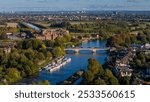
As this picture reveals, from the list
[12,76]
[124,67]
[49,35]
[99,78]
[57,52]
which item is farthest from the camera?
[49,35]

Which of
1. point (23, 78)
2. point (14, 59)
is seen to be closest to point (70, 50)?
point (14, 59)

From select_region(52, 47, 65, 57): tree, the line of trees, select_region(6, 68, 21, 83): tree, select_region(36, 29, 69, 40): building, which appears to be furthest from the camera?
select_region(36, 29, 69, 40): building

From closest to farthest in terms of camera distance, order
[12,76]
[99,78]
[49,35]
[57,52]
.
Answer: [99,78] < [12,76] < [57,52] < [49,35]

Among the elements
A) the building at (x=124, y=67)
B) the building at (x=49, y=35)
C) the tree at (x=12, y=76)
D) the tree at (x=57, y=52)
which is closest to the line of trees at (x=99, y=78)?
the building at (x=124, y=67)

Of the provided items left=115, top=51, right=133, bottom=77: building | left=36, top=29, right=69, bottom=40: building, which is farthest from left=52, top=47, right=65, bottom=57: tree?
left=36, top=29, right=69, bottom=40: building

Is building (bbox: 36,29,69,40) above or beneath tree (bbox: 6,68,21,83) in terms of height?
beneath

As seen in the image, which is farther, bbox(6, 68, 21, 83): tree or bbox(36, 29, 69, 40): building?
bbox(36, 29, 69, 40): building

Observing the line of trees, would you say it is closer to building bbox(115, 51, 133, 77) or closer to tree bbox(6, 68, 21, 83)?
building bbox(115, 51, 133, 77)

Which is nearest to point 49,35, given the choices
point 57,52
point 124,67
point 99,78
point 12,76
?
point 57,52

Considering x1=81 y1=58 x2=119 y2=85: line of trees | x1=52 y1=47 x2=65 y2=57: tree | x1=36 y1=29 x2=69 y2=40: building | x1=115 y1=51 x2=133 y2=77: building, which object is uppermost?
x1=81 y1=58 x2=119 y2=85: line of trees

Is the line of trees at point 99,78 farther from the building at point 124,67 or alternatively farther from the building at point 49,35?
the building at point 49,35

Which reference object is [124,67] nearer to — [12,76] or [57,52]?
[12,76]
